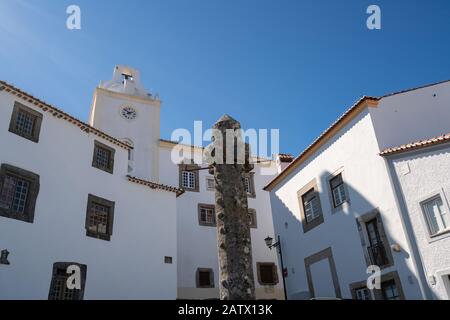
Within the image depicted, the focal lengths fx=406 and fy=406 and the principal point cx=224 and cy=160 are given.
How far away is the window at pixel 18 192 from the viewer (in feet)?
46.3

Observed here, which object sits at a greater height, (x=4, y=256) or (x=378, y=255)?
(x=4, y=256)

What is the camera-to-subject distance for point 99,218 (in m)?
17.2

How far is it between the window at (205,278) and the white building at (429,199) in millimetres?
13509

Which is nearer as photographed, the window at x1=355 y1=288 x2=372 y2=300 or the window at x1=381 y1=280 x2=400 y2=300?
the window at x1=381 y1=280 x2=400 y2=300

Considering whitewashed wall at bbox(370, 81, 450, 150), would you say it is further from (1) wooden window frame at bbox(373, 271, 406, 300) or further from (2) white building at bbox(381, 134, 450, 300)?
(1) wooden window frame at bbox(373, 271, 406, 300)

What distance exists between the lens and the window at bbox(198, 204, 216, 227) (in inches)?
1011

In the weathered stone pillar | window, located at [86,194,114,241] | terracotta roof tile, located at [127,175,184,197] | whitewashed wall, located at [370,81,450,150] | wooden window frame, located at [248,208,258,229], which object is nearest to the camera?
the weathered stone pillar

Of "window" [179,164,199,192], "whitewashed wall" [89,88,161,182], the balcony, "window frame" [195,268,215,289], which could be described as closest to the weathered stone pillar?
the balcony

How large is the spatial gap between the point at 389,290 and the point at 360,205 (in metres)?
3.26

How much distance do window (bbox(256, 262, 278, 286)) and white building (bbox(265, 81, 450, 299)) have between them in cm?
575

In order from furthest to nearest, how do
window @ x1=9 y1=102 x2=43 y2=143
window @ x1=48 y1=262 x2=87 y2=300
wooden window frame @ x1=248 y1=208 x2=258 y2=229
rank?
wooden window frame @ x1=248 y1=208 x2=258 y2=229 → window @ x1=9 y1=102 x2=43 y2=143 → window @ x1=48 y1=262 x2=87 y2=300

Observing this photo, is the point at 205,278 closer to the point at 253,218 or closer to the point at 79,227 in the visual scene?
the point at 253,218

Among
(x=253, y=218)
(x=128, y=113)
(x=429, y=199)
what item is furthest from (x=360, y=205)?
(x=128, y=113)

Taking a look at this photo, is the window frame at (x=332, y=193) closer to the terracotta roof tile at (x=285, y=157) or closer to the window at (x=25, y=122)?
the terracotta roof tile at (x=285, y=157)
